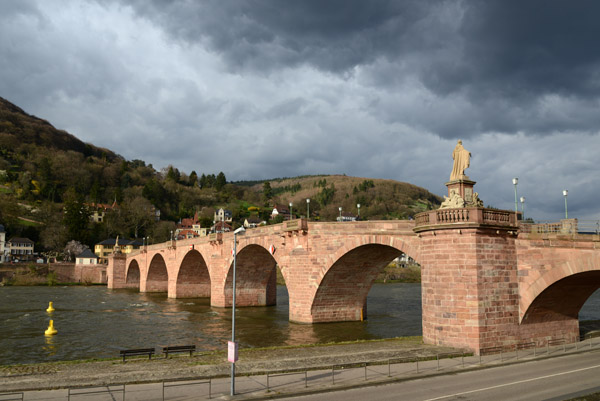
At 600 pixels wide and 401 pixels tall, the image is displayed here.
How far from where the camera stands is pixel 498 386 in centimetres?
1573

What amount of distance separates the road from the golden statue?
30.9ft

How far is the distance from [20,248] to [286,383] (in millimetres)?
119387

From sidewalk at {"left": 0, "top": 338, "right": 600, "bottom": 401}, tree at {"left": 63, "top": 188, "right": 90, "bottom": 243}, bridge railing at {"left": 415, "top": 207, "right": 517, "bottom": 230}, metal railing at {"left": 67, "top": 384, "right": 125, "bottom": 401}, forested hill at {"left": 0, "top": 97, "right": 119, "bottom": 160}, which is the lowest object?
sidewalk at {"left": 0, "top": 338, "right": 600, "bottom": 401}

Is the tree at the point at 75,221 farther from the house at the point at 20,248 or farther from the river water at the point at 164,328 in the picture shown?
the river water at the point at 164,328

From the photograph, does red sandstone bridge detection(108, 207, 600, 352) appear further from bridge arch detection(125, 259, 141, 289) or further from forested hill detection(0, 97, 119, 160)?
forested hill detection(0, 97, 119, 160)

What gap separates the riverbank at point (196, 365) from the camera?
1603cm

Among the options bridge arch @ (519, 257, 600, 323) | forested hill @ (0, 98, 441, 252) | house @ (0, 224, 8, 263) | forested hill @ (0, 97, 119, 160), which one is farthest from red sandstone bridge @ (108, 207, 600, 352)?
forested hill @ (0, 97, 119, 160)

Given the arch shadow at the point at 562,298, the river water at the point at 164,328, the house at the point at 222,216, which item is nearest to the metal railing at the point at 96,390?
the river water at the point at 164,328

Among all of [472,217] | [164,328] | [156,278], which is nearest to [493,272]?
[472,217]

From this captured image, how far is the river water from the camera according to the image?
29812mm

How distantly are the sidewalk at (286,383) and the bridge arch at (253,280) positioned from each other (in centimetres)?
2905

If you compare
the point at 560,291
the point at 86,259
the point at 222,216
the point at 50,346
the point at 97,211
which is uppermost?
the point at 222,216

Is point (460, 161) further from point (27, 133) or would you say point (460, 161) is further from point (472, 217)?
point (27, 133)

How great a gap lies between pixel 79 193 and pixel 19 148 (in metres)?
33.6
